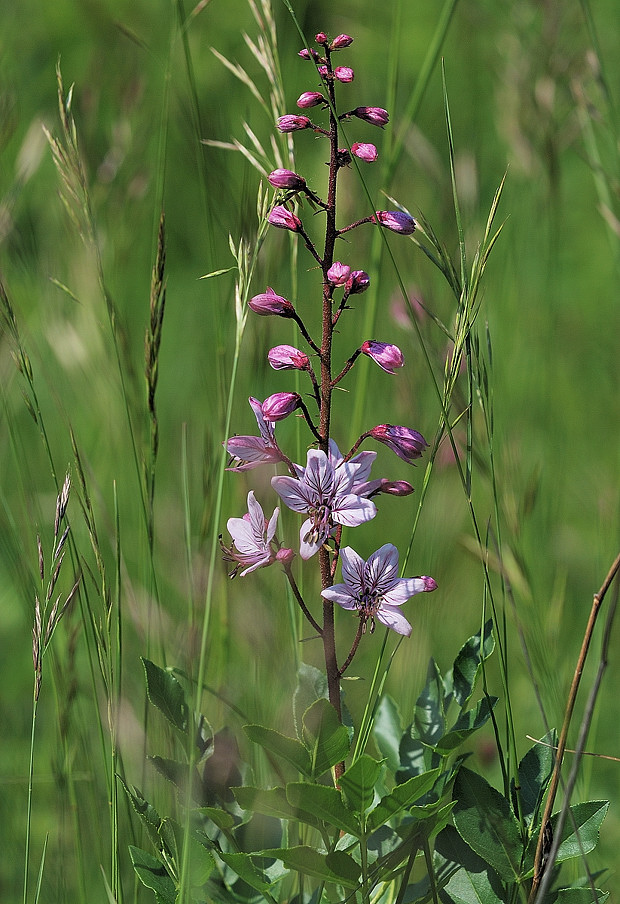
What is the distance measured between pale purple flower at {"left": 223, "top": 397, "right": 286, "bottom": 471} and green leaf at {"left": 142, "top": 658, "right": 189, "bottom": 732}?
11.5 inches

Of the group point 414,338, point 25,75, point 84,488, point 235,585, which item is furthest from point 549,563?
point 25,75

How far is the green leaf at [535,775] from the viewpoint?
1.34 metres

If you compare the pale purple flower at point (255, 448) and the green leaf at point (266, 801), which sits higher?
the pale purple flower at point (255, 448)

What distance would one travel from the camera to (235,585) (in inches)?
78.1

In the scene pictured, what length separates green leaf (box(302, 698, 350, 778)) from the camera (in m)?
1.14

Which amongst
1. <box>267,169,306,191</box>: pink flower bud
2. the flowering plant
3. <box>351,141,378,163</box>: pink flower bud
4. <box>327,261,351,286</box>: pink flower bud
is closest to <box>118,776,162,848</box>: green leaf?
the flowering plant

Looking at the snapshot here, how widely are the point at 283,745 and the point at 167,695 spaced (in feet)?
0.70

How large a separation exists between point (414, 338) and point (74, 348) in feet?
2.68

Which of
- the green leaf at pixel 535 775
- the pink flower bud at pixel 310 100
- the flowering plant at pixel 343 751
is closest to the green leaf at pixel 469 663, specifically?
the flowering plant at pixel 343 751

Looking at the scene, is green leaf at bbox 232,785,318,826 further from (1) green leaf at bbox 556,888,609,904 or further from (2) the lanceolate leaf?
(1) green leaf at bbox 556,888,609,904

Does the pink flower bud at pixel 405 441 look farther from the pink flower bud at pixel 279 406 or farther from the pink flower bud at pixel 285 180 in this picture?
the pink flower bud at pixel 285 180

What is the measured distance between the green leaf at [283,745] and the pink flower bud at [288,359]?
1.59 ft

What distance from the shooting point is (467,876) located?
4.51 ft

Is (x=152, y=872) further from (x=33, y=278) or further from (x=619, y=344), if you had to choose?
(x=619, y=344)
